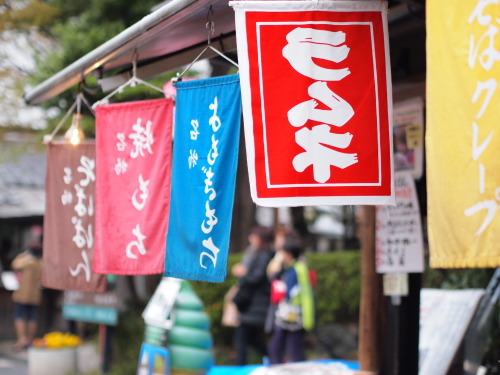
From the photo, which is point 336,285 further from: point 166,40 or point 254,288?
point 166,40

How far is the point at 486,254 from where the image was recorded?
333 centimetres

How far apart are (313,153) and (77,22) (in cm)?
1019

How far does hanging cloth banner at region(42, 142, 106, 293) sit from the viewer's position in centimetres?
649

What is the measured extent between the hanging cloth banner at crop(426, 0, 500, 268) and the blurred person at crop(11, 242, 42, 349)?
43.9 ft

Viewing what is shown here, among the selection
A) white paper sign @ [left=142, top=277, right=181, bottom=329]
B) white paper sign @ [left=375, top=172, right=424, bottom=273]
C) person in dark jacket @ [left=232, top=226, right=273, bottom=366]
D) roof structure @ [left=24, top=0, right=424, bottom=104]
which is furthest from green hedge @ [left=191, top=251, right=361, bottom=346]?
roof structure @ [left=24, top=0, right=424, bottom=104]

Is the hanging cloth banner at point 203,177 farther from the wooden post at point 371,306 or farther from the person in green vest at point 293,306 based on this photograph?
the person in green vest at point 293,306

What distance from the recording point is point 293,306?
32.6 feet

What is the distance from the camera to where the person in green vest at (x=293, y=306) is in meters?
9.90

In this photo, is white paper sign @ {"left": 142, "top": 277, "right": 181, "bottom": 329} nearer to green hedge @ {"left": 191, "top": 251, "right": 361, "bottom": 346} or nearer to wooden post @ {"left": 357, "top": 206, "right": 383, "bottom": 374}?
wooden post @ {"left": 357, "top": 206, "right": 383, "bottom": 374}

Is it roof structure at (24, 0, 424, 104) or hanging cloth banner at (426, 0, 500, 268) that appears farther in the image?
roof structure at (24, 0, 424, 104)

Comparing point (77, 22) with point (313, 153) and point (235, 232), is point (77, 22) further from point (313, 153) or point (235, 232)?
point (313, 153)

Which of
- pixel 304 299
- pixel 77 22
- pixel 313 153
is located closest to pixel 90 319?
pixel 304 299

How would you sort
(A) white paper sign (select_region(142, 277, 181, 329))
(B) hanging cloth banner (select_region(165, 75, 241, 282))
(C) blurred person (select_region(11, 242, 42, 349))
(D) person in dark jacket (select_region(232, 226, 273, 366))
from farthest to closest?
(C) blurred person (select_region(11, 242, 42, 349))
(D) person in dark jacket (select_region(232, 226, 273, 366))
(A) white paper sign (select_region(142, 277, 181, 329))
(B) hanging cloth banner (select_region(165, 75, 241, 282))

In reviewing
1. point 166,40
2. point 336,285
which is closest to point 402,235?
→ point 166,40
